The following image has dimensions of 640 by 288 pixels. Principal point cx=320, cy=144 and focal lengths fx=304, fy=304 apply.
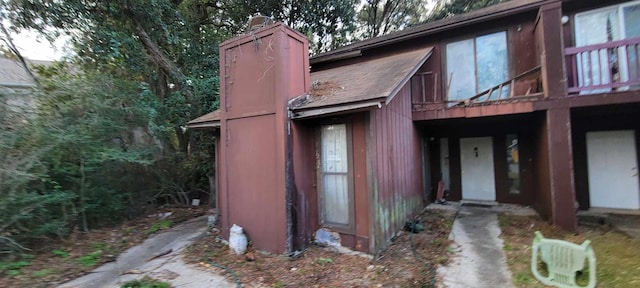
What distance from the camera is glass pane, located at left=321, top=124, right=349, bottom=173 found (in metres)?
5.72

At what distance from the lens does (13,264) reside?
5.18 meters

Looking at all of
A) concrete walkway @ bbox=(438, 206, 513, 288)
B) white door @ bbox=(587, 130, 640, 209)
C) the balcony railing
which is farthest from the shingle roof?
white door @ bbox=(587, 130, 640, 209)

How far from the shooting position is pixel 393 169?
6.27m

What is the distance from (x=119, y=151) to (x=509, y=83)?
9.65m

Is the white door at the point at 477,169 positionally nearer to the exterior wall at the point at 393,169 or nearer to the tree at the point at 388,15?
the exterior wall at the point at 393,169

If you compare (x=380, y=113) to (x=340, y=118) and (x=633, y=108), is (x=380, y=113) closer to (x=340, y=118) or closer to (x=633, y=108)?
(x=340, y=118)

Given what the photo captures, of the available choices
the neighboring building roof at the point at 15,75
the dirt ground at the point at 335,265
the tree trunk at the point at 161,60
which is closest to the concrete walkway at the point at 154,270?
the dirt ground at the point at 335,265

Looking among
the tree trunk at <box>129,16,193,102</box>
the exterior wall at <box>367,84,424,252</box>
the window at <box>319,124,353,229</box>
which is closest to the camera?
the exterior wall at <box>367,84,424,252</box>

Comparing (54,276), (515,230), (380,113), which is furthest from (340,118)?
(54,276)

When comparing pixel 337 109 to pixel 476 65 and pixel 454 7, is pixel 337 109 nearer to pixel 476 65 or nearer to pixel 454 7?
pixel 476 65

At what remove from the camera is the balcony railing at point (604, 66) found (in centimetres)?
577

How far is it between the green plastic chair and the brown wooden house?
7.45 ft

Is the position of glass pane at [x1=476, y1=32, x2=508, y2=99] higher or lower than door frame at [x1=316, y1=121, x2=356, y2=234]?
higher

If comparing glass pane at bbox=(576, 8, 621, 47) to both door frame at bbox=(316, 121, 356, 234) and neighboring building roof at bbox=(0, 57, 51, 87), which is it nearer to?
door frame at bbox=(316, 121, 356, 234)
